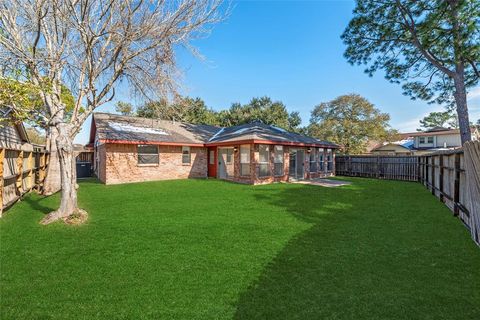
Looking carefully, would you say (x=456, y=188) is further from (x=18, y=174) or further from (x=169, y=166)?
(x=169, y=166)

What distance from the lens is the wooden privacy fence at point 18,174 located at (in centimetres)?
767

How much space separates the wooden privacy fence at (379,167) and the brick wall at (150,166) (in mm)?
11412

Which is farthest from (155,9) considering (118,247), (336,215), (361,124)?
(361,124)

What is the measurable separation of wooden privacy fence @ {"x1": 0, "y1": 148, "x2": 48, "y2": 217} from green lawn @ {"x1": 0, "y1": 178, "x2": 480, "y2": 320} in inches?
44.2

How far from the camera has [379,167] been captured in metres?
19.0

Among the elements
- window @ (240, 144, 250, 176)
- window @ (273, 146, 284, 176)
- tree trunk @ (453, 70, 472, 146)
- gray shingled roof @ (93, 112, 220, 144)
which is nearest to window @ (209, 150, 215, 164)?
gray shingled roof @ (93, 112, 220, 144)

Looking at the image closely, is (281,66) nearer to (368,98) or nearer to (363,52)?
(363,52)

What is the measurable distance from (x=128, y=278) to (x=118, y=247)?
4.45ft

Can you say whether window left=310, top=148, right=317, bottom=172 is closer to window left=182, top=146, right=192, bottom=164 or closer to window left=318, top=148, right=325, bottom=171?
window left=318, top=148, right=325, bottom=171

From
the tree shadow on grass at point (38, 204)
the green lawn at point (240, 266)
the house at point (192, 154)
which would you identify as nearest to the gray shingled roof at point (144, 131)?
the house at point (192, 154)

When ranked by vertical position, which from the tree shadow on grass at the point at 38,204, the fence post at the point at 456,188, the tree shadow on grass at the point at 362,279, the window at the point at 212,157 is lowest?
the tree shadow on grass at the point at 362,279

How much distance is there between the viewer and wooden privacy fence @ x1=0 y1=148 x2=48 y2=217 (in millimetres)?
7669

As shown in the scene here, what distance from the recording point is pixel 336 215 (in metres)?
7.34

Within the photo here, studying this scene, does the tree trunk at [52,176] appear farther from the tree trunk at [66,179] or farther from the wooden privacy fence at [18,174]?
the tree trunk at [66,179]
